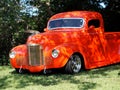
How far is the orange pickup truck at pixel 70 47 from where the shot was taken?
11.2 m

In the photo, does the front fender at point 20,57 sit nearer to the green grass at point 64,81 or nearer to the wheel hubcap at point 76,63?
the green grass at point 64,81

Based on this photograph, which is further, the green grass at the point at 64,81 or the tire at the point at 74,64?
the tire at the point at 74,64

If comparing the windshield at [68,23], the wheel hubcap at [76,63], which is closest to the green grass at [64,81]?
the wheel hubcap at [76,63]

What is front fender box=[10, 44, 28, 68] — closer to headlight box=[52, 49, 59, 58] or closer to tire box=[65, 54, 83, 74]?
headlight box=[52, 49, 59, 58]

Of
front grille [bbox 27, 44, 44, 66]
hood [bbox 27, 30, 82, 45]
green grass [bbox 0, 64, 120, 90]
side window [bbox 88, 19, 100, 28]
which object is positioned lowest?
green grass [bbox 0, 64, 120, 90]

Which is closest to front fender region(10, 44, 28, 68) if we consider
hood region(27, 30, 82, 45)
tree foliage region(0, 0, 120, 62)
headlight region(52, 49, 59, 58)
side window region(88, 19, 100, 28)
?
hood region(27, 30, 82, 45)

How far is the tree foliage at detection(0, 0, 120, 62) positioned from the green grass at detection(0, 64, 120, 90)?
13.9ft

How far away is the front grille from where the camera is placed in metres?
11.3

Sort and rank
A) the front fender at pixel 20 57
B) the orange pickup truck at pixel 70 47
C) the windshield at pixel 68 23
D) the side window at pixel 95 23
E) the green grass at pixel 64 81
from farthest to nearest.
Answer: the side window at pixel 95 23 → the windshield at pixel 68 23 → the front fender at pixel 20 57 → the orange pickup truck at pixel 70 47 → the green grass at pixel 64 81

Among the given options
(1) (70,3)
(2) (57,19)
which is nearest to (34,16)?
(1) (70,3)

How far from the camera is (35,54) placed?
11461 millimetres

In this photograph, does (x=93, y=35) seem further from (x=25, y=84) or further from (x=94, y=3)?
(x=94, y=3)

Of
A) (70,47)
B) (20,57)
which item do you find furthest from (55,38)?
(20,57)

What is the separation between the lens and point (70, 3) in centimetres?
1756
